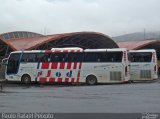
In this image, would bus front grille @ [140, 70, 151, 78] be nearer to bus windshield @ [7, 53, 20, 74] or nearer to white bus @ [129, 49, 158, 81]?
white bus @ [129, 49, 158, 81]

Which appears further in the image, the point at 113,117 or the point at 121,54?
the point at 121,54

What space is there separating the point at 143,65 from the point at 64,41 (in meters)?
24.0

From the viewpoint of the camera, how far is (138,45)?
56406 mm

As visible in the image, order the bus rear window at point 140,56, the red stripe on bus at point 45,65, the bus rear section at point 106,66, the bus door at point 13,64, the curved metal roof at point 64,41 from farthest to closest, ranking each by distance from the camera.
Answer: the curved metal roof at point 64,41 → the bus rear window at point 140,56 → the bus door at point 13,64 → the red stripe on bus at point 45,65 → the bus rear section at point 106,66

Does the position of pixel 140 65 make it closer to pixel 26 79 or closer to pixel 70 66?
pixel 70 66

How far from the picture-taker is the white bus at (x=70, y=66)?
1150 inches

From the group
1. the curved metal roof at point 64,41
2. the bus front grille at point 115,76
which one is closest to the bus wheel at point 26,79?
the bus front grille at point 115,76

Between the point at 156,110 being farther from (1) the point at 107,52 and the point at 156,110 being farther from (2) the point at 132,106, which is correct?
(1) the point at 107,52

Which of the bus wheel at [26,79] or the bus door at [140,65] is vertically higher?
the bus door at [140,65]

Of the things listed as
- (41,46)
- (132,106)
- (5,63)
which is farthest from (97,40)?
(132,106)

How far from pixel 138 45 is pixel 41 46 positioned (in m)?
13.7

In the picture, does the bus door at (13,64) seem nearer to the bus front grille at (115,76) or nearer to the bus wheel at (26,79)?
the bus wheel at (26,79)

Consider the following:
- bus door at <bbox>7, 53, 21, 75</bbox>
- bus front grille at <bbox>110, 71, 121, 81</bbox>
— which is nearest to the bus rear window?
bus front grille at <bbox>110, 71, 121, 81</bbox>

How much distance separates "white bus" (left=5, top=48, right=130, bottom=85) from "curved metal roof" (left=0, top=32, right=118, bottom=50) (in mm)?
17677
